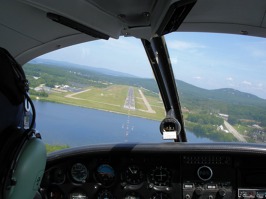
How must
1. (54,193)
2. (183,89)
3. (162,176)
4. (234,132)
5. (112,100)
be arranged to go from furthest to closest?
(183,89)
(112,100)
(234,132)
(54,193)
(162,176)

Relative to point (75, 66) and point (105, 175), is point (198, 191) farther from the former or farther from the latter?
point (75, 66)

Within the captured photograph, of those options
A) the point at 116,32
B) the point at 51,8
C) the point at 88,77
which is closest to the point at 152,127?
the point at 88,77

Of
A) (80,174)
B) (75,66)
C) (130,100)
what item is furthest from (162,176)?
(75,66)

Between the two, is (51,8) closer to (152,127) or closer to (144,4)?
(144,4)

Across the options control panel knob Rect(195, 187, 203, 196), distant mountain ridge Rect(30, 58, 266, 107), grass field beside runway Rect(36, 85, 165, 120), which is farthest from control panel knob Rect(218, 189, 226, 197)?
grass field beside runway Rect(36, 85, 165, 120)

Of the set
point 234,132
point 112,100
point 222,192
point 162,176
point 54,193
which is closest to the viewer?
point 222,192

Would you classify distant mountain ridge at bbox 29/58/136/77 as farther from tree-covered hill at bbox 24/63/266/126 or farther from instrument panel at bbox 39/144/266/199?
instrument panel at bbox 39/144/266/199
